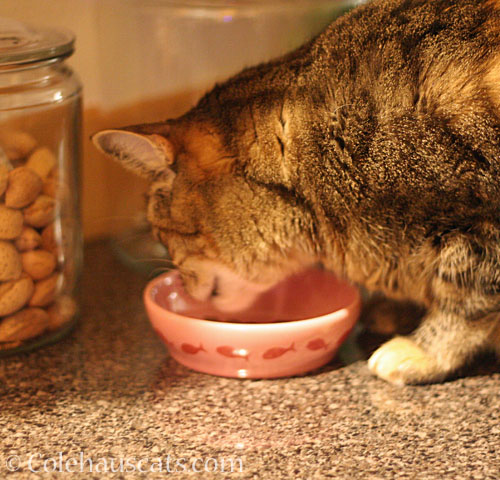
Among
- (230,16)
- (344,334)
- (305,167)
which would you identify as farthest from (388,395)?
(230,16)

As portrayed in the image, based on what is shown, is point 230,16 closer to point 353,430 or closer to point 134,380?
point 134,380

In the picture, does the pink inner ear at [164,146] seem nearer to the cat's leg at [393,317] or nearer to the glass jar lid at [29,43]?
the glass jar lid at [29,43]

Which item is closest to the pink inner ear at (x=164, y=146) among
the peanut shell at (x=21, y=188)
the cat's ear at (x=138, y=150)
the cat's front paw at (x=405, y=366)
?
the cat's ear at (x=138, y=150)

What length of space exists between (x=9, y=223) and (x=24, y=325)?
17 cm

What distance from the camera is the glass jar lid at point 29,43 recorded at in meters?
1.03

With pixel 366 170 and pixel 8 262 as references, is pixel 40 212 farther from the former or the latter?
pixel 366 170

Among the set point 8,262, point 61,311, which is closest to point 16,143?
point 8,262

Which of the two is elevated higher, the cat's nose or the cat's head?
the cat's head

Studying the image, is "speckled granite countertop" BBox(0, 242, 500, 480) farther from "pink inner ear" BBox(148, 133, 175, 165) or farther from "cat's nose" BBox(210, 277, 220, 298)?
"pink inner ear" BBox(148, 133, 175, 165)

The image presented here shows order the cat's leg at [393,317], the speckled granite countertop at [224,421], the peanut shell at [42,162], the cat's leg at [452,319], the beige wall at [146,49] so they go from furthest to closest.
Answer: the beige wall at [146,49], the cat's leg at [393,317], the peanut shell at [42,162], the cat's leg at [452,319], the speckled granite countertop at [224,421]

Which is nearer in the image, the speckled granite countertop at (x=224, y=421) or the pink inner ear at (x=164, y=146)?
the speckled granite countertop at (x=224, y=421)

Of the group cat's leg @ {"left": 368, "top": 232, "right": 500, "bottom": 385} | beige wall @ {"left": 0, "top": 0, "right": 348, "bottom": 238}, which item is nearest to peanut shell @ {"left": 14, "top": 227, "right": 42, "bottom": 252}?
beige wall @ {"left": 0, "top": 0, "right": 348, "bottom": 238}

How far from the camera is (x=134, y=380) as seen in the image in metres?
1.08

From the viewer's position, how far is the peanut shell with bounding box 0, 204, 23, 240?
3.43 feet
